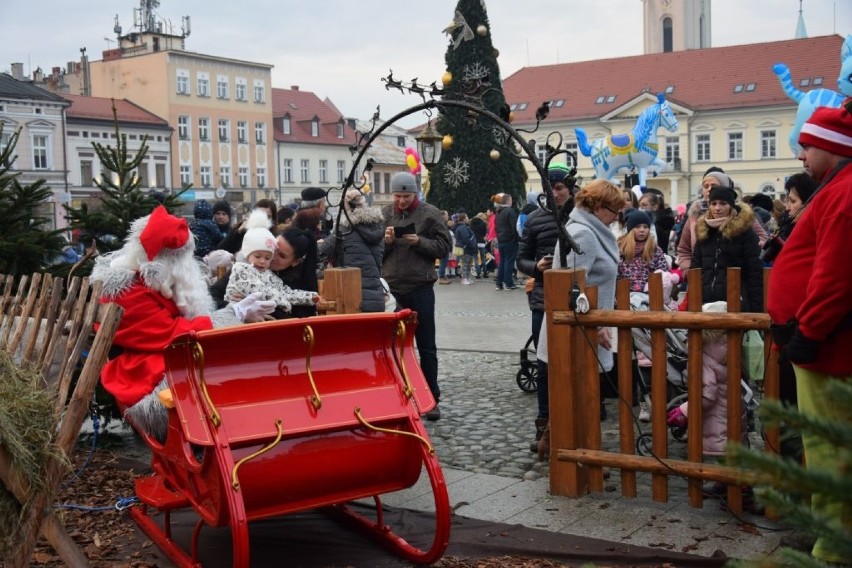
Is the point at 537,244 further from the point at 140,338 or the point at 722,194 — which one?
the point at 140,338

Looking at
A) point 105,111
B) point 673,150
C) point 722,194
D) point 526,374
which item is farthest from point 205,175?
point 722,194

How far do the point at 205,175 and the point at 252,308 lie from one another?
67336 mm

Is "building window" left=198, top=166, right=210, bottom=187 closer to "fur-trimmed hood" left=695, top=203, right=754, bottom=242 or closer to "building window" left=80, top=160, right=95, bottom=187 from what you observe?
"building window" left=80, top=160, right=95, bottom=187

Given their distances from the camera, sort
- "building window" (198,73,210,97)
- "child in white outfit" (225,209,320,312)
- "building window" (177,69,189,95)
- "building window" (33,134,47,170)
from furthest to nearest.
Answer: "building window" (198,73,210,97) < "building window" (177,69,189,95) < "building window" (33,134,47,170) < "child in white outfit" (225,209,320,312)

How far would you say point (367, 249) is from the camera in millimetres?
8164

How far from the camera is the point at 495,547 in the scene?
15.6 feet

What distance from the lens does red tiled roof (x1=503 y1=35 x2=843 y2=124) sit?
214 ft

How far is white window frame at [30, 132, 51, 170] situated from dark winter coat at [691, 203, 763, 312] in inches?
2146

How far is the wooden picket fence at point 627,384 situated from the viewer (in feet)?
16.4

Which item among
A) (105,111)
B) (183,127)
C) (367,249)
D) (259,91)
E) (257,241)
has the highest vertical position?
(259,91)

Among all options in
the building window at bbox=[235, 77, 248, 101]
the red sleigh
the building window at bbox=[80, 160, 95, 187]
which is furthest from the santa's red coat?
the building window at bbox=[235, 77, 248, 101]

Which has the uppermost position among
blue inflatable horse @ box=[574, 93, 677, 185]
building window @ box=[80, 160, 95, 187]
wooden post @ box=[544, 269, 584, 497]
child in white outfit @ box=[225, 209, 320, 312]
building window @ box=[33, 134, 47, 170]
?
building window @ box=[33, 134, 47, 170]

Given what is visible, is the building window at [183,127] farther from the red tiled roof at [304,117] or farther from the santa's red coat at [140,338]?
the santa's red coat at [140,338]

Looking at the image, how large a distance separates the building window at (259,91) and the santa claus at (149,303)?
237ft
